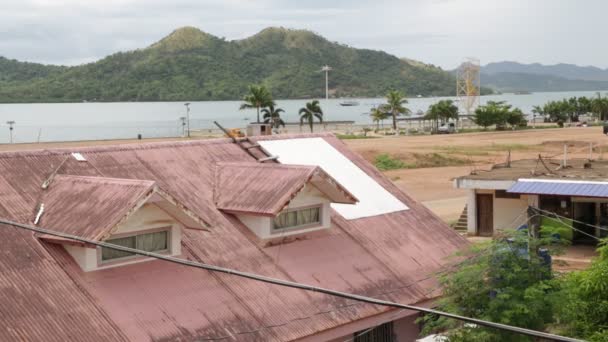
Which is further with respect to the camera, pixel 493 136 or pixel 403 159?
pixel 493 136

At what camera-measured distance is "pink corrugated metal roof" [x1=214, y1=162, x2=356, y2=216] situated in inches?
580

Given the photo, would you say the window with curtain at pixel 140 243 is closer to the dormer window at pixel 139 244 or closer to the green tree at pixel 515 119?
the dormer window at pixel 139 244

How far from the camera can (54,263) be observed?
1193cm

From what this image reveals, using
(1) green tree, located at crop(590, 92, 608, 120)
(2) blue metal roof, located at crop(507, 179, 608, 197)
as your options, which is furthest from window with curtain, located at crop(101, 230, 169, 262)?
(1) green tree, located at crop(590, 92, 608, 120)

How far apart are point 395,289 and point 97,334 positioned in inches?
231

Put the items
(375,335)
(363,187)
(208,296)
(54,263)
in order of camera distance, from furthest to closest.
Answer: (363,187), (375,335), (208,296), (54,263)

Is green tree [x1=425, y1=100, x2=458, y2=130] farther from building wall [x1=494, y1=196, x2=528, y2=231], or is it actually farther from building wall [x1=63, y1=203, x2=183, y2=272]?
building wall [x1=63, y1=203, x2=183, y2=272]

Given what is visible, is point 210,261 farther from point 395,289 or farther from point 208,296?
point 395,289

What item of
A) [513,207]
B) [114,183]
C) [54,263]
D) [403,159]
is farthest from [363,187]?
[403,159]

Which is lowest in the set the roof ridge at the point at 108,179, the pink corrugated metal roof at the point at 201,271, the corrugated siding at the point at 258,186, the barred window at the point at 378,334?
the barred window at the point at 378,334

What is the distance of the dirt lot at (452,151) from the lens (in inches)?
2144

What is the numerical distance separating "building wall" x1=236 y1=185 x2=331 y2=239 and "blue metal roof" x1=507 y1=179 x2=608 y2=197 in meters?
16.4

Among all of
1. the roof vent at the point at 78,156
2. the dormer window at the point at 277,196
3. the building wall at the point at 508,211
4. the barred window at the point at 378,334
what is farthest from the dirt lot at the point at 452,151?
the roof vent at the point at 78,156

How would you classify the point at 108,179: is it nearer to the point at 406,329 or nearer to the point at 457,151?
the point at 406,329
